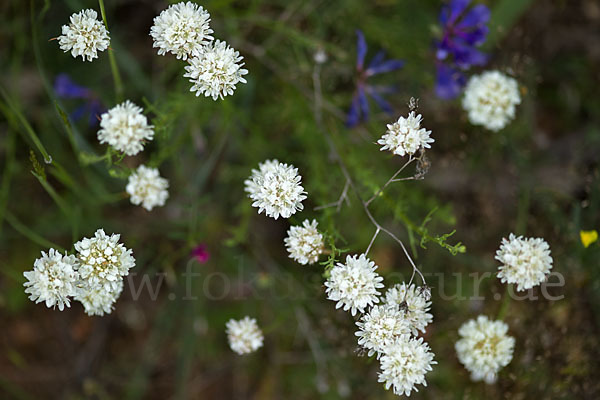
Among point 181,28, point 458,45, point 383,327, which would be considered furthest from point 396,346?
point 458,45

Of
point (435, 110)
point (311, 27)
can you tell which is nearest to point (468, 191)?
point (435, 110)

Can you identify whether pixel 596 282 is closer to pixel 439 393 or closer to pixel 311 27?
pixel 439 393

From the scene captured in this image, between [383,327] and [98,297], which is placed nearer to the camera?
[383,327]

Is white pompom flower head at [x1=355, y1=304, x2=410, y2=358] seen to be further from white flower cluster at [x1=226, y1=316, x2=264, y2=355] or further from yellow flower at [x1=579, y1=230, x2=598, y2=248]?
yellow flower at [x1=579, y1=230, x2=598, y2=248]

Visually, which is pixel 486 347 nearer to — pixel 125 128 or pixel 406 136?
pixel 406 136

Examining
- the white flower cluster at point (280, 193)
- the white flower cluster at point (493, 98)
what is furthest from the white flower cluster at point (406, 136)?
the white flower cluster at point (493, 98)
